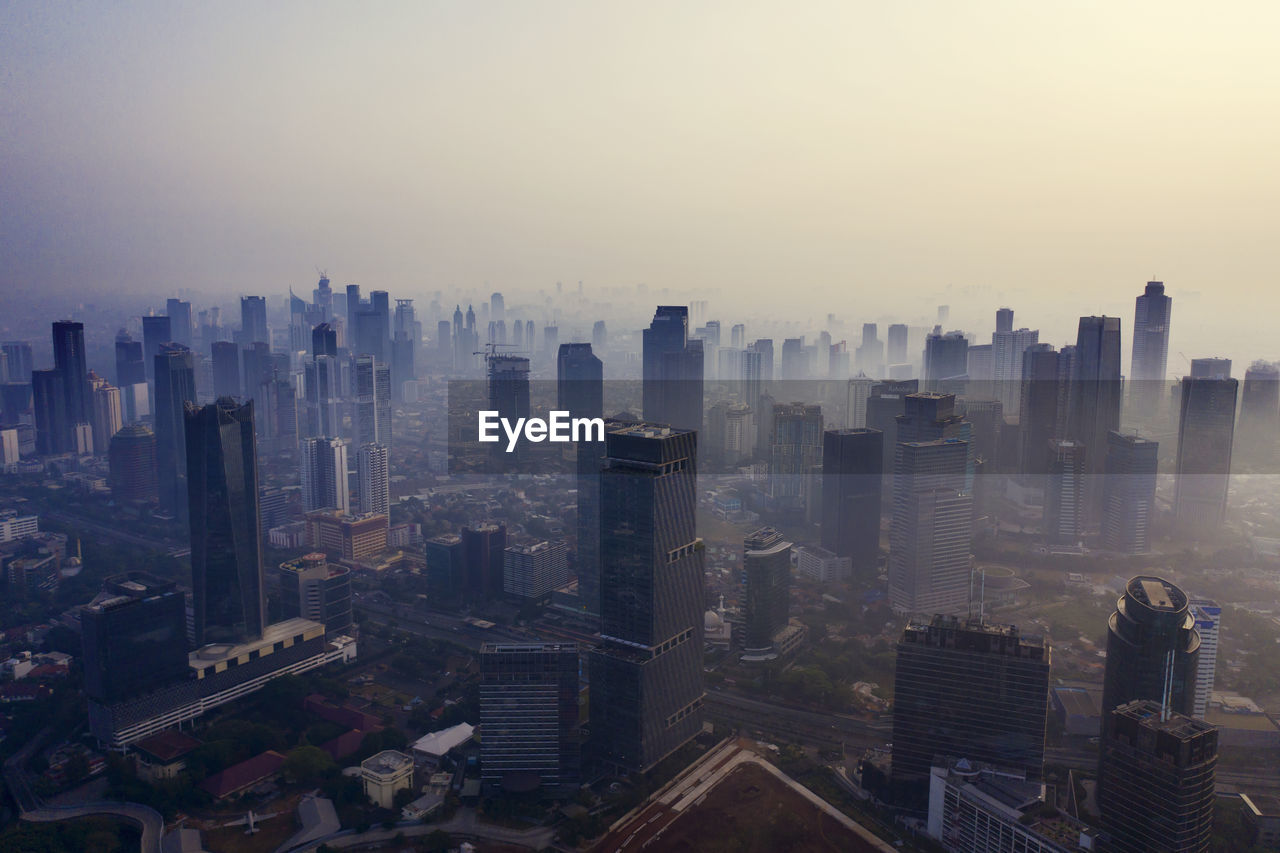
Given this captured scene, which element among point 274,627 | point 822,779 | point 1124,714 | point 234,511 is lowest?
point 822,779

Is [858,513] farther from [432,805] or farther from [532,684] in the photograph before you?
[432,805]

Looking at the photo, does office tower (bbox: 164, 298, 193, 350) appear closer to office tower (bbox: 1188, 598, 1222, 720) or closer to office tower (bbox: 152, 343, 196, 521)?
office tower (bbox: 152, 343, 196, 521)

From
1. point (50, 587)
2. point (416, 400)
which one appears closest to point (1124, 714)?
point (50, 587)

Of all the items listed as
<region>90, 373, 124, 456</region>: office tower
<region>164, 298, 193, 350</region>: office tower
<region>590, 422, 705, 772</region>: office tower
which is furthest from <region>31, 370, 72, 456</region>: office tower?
<region>590, 422, 705, 772</region>: office tower

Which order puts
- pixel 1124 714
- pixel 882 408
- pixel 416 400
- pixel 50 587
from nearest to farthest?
pixel 1124 714
pixel 50 587
pixel 882 408
pixel 416 400

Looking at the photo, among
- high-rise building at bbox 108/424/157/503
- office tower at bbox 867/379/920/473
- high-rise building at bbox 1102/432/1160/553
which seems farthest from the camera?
high-rise building at bbox 108/424/157/503

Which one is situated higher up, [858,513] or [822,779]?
[858,513]

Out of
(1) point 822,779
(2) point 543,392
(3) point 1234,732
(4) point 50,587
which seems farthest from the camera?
(2) point 543,392
